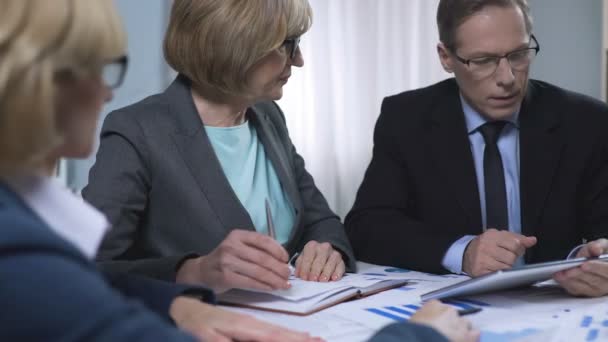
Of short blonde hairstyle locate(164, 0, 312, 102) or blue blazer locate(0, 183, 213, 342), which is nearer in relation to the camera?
blue blazer locate(0, 183, 213, 342)

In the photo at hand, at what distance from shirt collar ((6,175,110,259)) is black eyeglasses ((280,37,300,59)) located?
1.03m

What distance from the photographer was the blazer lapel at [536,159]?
1868 millimetres

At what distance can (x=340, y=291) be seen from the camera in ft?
4.40

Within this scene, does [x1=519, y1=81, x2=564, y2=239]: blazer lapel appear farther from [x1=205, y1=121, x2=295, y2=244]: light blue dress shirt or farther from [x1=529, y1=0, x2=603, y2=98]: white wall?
[x1=529, y1=0, x2=603, y2=98]: white wall

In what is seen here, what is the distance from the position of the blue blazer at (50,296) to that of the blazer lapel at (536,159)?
4.63 feet

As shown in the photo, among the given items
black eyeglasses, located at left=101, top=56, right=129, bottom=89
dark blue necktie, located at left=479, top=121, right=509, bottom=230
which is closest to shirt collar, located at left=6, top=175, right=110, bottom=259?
black eyeglasses, located at left=101, top=56, right=129, bottom=89

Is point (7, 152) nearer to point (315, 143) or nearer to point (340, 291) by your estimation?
point (340, 291)

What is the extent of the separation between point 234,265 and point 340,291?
20 cm

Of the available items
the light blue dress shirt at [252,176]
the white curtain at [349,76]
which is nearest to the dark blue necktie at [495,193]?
the light blue dress shirt at [252,176]

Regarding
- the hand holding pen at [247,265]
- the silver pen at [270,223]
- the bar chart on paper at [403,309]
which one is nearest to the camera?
the bar chart on paper at [403,309]

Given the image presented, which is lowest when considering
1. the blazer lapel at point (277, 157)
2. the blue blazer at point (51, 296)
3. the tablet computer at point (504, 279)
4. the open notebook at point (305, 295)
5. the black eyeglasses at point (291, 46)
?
the open notebook at point (305, 295)

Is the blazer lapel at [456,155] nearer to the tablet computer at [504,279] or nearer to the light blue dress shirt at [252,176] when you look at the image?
the light blue dress shirt at [252,176]

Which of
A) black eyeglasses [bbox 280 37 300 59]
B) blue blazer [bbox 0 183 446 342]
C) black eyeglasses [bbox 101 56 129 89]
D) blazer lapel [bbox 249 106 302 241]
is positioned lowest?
blazer lapel [bbox 249 106 302 241]

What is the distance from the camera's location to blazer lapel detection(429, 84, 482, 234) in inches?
74.7
